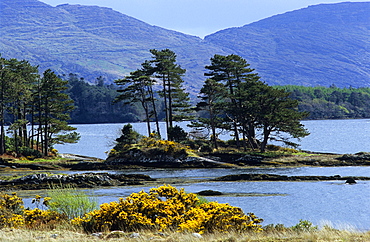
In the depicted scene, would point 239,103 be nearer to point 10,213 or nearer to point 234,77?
point 234,77

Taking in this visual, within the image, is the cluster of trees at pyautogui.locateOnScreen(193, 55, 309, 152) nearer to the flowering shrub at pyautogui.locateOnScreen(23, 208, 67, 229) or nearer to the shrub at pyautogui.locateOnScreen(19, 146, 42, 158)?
the shrub at pyautogui.locateOnScreen(19, 146, 42, 158)

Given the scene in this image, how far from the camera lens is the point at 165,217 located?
690 inches

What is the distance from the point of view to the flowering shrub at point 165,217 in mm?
16281

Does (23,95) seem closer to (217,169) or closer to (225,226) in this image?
(217,169)

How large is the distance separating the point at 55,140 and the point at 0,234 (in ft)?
181

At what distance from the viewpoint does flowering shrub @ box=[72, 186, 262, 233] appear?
1628 cm

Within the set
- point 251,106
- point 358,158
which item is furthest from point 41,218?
point 358,158

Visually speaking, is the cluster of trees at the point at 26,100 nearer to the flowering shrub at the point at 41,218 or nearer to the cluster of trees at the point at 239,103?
the cluster of trees at the point at 239,103

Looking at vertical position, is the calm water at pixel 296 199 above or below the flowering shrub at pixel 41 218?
below

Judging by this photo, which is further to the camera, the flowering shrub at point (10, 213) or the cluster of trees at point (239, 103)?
the cluster of trees at point (239, 103)

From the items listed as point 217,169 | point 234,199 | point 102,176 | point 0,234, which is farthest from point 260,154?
point 0,234

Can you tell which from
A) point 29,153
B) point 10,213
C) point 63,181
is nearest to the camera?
point 10,213

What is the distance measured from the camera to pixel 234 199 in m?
30.1

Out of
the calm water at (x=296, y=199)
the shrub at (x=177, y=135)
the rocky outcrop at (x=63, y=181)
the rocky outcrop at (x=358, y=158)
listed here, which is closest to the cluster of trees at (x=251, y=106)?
the shrub at (x=177, y=135)
